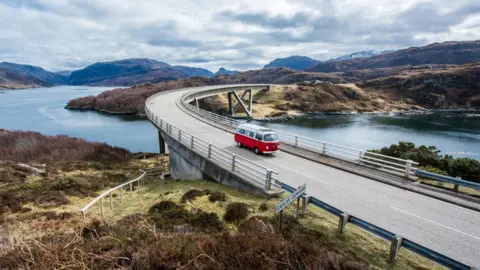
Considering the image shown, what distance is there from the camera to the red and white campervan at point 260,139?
19.7 m

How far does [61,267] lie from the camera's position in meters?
5.94

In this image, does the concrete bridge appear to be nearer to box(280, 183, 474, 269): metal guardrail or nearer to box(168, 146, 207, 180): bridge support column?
box(168, 146, 207, 180): bridge support column

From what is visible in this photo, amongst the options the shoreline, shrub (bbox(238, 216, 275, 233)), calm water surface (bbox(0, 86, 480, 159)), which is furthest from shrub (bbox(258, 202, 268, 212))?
the shoreline

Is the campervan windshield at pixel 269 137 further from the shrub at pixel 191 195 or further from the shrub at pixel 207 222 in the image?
the shrub at pixel 207 222

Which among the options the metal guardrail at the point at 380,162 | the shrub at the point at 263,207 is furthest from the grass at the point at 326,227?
the metal guardrail at the point at 380,162

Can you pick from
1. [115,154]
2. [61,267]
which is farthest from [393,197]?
[115,154]

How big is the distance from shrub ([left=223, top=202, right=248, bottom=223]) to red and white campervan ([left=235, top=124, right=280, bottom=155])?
Result: 9.09 meters

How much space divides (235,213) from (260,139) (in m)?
10.0

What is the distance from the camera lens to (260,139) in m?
19.8

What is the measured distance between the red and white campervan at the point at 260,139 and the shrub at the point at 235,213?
909cm

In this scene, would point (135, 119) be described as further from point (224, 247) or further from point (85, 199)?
point (224, 247)

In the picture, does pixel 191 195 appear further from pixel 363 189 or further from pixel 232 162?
pixel 363 189

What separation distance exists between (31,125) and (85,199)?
219ft

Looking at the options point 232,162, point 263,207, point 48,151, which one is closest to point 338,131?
point 232,162
